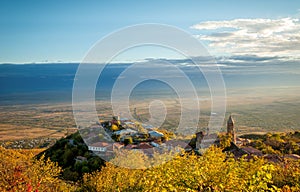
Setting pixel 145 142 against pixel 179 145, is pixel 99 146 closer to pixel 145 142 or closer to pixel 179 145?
pixel 145 142

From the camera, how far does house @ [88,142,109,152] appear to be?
30212 mm

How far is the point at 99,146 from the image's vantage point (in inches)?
1217

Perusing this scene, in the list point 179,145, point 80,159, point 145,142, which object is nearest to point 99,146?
point 80,159

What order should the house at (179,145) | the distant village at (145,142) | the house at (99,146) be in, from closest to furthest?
the house at (179,145), the distant village at (145,142), the house at (99,146)

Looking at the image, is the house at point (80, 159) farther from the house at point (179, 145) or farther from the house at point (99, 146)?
the house at point (179, 145)

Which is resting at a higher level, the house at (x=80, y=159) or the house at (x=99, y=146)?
the house at (x=99, y=146)

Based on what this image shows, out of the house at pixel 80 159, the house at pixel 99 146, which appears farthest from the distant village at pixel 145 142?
the house at pixel 80 159

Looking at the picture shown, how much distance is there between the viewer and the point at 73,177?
991 inches

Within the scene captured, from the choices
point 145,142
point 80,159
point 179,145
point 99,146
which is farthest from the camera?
point 145,142

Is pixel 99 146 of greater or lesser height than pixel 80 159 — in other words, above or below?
above

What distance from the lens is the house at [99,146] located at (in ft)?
99.1

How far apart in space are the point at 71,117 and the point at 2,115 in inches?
881

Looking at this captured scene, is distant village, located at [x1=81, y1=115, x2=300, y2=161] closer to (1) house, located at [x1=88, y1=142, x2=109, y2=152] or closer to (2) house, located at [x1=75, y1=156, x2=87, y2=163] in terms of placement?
(1) house, located at [x1=88, y1=142, x2=109, y2=152]

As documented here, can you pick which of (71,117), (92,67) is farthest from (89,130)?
(71,117)
